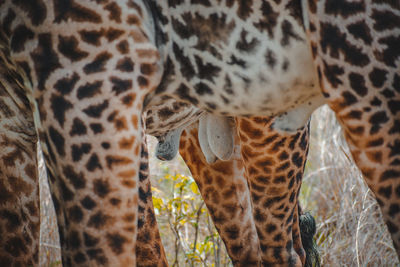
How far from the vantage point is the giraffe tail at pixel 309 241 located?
10.7 ft

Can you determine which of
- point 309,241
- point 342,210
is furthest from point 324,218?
point 309,241

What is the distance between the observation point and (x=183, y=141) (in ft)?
10.9

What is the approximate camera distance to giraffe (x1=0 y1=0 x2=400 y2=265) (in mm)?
1982

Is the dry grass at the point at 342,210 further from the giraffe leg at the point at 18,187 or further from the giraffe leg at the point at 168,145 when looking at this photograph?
the giraffe leg at the point at 18,187

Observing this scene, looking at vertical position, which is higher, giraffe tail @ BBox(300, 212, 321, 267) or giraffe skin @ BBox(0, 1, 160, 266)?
giraffe skin @ BBox(0, 1, 160, 266)

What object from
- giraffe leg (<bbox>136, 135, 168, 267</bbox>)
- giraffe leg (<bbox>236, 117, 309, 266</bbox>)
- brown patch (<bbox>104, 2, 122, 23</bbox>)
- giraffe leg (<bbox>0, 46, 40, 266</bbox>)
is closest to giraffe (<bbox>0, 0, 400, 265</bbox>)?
brown patch (<bbox>104, 2, 122, 23</bbox>)

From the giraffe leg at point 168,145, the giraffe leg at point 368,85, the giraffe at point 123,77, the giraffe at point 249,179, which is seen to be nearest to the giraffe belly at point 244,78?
the giraffe at point 123,77

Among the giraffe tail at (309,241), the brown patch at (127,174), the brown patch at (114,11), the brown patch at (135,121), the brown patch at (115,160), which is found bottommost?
the giraffe tail at (309,241)

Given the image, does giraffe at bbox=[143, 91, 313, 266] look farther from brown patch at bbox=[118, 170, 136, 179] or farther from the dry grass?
brown patch at bbox=[118, 170, 136, 179]

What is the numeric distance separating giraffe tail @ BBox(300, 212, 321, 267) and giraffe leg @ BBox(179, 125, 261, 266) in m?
0.25

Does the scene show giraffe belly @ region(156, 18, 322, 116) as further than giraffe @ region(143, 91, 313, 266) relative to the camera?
No

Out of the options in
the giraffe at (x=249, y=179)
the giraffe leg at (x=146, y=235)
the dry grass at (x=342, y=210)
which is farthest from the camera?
the dry grass at (x=342, y=210)

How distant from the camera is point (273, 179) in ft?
9.67

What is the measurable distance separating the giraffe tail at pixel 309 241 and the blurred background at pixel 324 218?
0.21m
